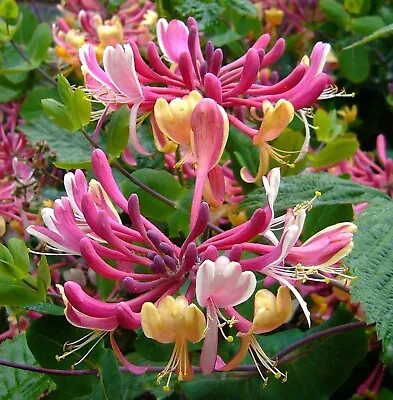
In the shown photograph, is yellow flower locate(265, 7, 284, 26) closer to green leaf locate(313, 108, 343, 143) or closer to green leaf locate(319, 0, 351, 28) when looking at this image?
green leaf locate(319, 0, 351, 28)

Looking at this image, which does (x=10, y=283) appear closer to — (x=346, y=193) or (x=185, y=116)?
(x=185, y=116)

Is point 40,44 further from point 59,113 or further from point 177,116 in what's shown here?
point 177,116

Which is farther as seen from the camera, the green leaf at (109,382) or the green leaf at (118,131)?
the green leaf at (118,131)

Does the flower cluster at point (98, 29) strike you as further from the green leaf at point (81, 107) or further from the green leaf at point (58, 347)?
the green leaf at point (58, 347)

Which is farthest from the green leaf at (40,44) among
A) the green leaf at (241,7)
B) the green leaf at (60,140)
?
the green leaf at (241,7)

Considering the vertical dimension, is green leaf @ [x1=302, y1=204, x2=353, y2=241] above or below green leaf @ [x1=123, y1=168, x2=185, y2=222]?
above

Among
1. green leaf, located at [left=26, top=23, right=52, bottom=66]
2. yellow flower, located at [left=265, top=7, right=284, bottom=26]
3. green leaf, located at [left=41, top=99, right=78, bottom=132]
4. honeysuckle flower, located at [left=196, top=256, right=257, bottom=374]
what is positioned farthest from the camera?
yellow flower, located at [left=265, top=7, right=284, bottom=26]

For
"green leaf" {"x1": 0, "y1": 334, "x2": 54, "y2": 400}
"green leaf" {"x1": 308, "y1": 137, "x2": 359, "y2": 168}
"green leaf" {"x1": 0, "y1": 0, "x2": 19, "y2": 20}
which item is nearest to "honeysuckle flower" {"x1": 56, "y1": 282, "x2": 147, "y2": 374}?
"green leaf" {"x1": 0, "y1": 334, "x2": 54, "y2": 400}
